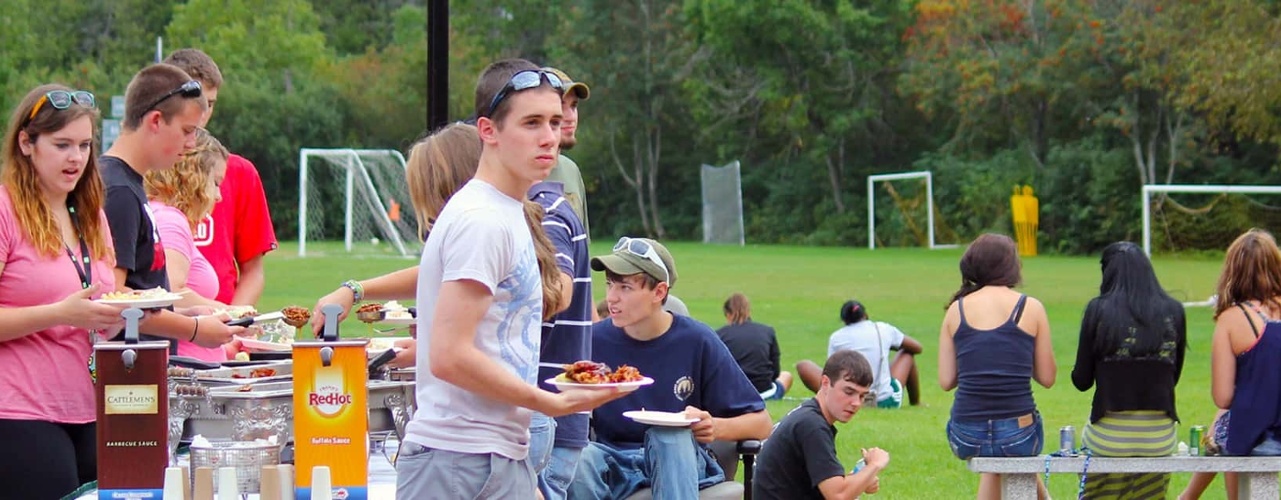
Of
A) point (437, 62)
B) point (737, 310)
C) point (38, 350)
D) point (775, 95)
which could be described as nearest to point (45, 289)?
point (38, 350)

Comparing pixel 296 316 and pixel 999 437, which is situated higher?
pixel 296 316

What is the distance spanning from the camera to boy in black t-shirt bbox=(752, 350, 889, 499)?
580cm

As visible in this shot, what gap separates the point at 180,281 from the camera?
17.0ft

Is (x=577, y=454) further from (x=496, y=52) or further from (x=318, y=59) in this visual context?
(x=318, y=59)

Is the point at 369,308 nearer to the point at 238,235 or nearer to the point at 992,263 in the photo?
the point at 238,235

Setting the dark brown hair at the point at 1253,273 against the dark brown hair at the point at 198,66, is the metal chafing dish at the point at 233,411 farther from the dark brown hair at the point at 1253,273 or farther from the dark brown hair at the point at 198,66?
the dark brown hair at the point at 1253,273

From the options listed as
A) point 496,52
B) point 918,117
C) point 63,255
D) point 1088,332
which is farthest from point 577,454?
point 496,52

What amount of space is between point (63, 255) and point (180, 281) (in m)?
→ 1.05

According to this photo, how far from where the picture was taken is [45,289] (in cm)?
408

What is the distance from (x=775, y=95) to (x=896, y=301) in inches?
1342

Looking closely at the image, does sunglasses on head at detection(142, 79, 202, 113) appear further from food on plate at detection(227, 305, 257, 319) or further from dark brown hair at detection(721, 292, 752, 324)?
dark brown hair at detection(721, 292, 752, 324)

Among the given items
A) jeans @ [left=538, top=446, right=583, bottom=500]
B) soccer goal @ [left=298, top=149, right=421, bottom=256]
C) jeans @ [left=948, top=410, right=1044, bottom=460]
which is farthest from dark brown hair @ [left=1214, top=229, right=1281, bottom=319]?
soccer goal @ [left=298, top=149, right=421, bottom=256]

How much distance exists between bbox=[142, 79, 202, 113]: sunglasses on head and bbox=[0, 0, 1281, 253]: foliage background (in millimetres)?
33600

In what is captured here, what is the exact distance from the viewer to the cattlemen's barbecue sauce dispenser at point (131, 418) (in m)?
3.73
